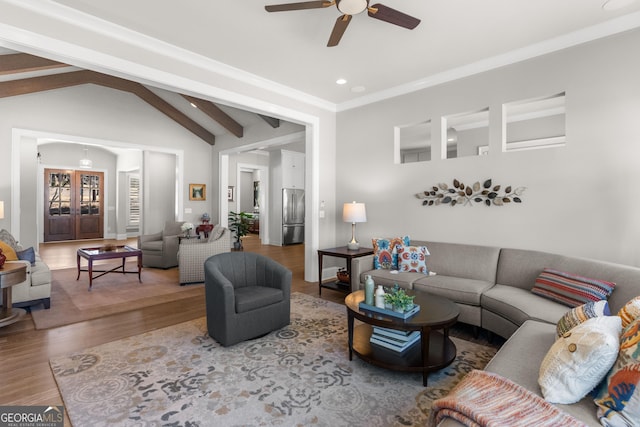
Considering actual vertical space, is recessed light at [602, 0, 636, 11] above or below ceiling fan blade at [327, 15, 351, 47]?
above

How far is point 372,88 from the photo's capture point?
4.68 meters

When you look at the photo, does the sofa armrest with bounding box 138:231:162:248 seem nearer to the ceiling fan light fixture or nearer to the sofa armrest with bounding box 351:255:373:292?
the sofa armrest with bounding box 351:255:373:292

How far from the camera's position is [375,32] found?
321cm

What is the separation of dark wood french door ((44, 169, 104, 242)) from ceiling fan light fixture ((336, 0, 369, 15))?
1109 centimetres

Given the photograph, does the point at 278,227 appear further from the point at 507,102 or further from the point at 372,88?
the point at 507,102

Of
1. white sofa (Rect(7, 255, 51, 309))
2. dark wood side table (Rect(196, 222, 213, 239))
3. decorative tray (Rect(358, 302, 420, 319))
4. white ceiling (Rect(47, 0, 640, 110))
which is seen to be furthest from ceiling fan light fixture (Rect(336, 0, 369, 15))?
dark wood side table (Rect(196, 222, 213, 239))

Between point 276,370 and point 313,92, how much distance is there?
12.8 ft

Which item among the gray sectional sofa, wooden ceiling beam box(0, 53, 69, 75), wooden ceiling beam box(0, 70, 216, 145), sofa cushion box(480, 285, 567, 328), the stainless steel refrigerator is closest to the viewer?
the gray sectional sofa

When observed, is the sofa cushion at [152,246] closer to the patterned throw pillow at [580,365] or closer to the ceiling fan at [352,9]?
the ceiling fan at [352,9]

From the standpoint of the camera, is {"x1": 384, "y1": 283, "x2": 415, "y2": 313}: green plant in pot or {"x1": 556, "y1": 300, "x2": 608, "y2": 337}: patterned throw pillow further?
{"x1": 384, "y1": 283, "x2": 415, "y2": 313}: green plant in pot

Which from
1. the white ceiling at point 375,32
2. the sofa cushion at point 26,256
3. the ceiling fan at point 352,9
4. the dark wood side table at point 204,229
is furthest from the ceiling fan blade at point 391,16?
the dark wood side table at point 204,229

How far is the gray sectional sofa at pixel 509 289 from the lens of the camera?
1.70m

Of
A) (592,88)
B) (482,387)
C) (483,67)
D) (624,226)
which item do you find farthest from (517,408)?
(483,67)

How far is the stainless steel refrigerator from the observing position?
9414 millimetres
